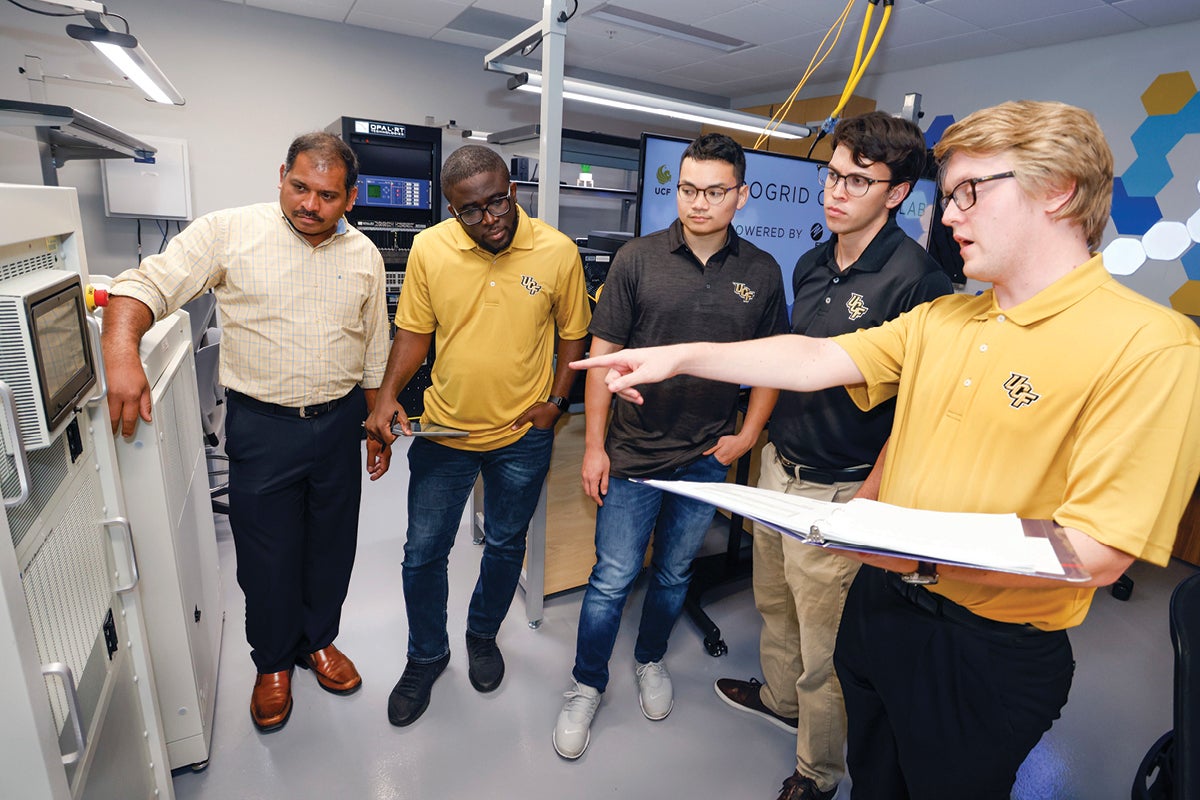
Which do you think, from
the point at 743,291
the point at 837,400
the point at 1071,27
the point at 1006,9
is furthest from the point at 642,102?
the point at 1071,27

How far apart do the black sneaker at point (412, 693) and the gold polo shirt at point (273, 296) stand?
2.82 feet

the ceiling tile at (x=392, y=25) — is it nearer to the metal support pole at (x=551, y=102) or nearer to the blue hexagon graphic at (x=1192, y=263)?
the metal support pole at (x=551, y=102)

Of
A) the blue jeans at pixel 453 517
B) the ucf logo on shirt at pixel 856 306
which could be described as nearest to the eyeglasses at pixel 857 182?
the ucf logo on shirt at pixel 856 306

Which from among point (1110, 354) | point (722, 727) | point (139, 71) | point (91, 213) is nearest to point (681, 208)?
point (1110, 354)

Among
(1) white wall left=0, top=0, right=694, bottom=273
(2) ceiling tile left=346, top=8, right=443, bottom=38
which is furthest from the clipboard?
(2) ceiling tile left=346, top=8, right=443, bottom=38

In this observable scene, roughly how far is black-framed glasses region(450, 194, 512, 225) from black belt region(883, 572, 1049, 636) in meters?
1.17

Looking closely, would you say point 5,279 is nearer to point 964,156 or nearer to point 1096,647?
point 964,156

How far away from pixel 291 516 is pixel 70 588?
0.71 metres

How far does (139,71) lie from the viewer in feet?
9.22

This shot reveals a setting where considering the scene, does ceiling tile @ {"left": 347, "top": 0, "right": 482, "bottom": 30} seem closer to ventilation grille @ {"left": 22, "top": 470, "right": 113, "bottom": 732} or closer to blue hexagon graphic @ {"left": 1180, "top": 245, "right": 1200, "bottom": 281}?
ventilation grille @ {"left": 22, "top": 470, "right": 113, "bottom": 732}

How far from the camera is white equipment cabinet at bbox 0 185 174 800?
729mm

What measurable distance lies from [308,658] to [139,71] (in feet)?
8.92

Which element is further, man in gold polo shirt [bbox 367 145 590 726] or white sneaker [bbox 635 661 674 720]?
white sneaker [bbox 635 661 674 720]

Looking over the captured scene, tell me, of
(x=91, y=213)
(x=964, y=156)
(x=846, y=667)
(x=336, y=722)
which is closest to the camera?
(x=964, y=156)
